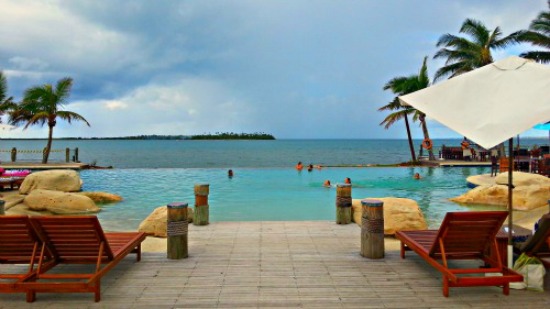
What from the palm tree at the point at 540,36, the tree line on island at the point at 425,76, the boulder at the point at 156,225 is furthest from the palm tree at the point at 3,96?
the palm tree at the point at 540,36

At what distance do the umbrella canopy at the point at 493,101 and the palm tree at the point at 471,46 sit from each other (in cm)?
2397

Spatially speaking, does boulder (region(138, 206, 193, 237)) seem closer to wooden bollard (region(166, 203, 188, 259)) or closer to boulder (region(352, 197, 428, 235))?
wooden bollard (region(166, 203, 188, 259))

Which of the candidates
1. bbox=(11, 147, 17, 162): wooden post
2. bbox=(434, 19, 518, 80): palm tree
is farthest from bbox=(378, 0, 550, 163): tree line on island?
bbox=(11, 147, 17, 162): wooden post

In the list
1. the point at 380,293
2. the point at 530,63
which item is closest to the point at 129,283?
the point at 380,293

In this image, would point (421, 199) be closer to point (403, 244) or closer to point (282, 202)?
point (282, 202)

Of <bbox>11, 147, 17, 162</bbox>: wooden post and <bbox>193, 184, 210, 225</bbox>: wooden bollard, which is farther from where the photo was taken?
<bbox>11, 147, 17, 162</bbox>: wooden post

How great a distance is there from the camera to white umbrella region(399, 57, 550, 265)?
3.73 m

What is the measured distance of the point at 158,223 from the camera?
346 inches

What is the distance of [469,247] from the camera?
4.82 meters

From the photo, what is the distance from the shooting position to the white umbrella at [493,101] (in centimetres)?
373

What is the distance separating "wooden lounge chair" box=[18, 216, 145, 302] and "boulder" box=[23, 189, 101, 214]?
8.90 m

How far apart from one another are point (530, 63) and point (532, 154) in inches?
923

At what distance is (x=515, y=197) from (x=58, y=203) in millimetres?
14877

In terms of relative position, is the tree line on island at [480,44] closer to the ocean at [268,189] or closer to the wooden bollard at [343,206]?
the ocean at [268,189]
